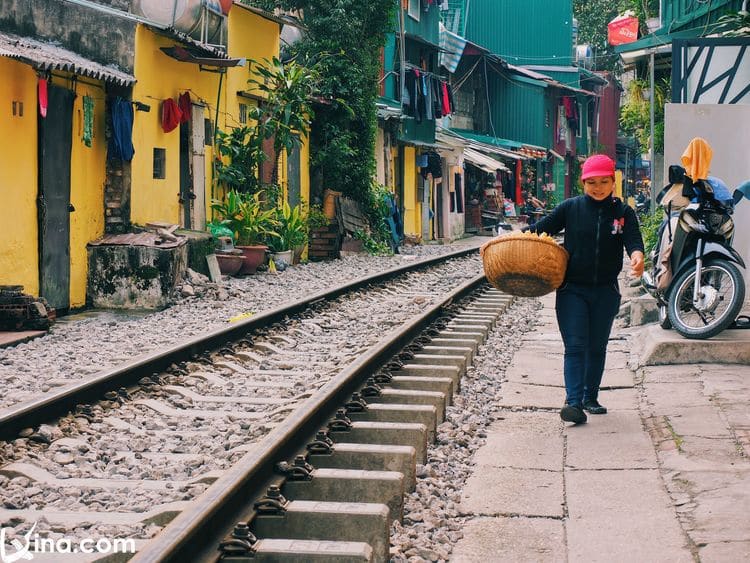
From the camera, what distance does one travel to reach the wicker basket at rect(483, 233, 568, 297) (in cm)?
709

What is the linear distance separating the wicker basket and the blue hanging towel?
8.59 m

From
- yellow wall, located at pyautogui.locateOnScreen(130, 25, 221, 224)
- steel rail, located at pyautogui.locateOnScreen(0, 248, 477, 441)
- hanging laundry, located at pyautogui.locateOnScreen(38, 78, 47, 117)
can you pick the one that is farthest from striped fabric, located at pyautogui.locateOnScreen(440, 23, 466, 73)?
steel rail, located at pyautogui.locateOnScreen(0, 248, 477, 441)

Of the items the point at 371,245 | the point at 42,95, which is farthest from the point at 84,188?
the point at 371,245

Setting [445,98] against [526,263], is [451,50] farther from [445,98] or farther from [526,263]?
[526,263]

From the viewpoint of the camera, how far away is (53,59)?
12.4 m

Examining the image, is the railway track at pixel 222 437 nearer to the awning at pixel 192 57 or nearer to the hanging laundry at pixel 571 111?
the awning at pixel 192 57

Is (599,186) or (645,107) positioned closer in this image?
(599,186)

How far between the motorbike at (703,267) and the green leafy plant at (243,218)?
35.7 feet

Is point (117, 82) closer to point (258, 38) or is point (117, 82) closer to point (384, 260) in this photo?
point (258, 38)

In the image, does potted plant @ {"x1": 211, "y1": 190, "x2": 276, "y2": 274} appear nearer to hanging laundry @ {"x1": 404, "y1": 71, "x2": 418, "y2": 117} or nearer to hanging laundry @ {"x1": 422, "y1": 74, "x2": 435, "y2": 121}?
hanging laundry @ {"x1": 404, "y1": 71, "x2": 418, "y2": 117}

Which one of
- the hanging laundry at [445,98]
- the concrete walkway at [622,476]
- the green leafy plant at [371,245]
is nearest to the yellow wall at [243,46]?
the green leafy plant at [371,245]

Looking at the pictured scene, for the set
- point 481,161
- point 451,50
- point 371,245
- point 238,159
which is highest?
point 451,50

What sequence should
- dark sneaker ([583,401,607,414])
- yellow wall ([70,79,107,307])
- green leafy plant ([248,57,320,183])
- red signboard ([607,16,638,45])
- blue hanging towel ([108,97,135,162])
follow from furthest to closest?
red signboard ([607,16,638,45]) < green leafy plant ([248,57,320,183]) < blue hanging towel ([108,97,135,162]) < yellow wall ([70,79,107,307]) < dark sneaker ([583,401,607,414])

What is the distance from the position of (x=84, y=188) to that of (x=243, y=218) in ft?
16.6
